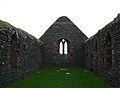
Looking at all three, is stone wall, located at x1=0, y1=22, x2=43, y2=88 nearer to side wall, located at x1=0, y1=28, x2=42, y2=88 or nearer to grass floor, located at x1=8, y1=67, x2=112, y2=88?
side wall, located at x1=0, y1=28, x2=42, y2=88

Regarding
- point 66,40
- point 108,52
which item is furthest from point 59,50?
point 108,52

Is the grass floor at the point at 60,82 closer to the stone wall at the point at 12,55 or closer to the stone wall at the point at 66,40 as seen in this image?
the stone wall at the point at 12,55

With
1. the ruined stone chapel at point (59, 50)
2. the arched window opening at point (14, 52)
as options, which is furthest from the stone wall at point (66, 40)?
the arched window opening at point (14, 52)

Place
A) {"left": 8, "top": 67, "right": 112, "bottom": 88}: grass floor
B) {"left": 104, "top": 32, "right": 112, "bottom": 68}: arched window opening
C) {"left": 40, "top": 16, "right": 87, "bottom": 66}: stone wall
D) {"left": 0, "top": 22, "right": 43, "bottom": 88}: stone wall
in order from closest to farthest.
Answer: {"left": 0, "top": 22, "right": 43, "bottom": 88}: stone wall, {"left": 8, "top": 67, "right": 112, "bottom": 88}: grass floor, {"left": 104, "top": 32, "right": 112, "bottom": 68}: arched window opening, {"left": 40, "top": 16, "right": 87, "bottom": 66}: stone wall

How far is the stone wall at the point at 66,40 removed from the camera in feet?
54.8

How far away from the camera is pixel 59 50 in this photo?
17.7 metres

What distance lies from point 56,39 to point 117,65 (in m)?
11.4

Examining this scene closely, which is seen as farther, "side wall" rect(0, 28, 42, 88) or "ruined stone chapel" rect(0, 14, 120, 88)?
"ruined stone chapel" rect(0, 14, 120, 88)

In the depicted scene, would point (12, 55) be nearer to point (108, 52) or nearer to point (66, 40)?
point (108, 52)

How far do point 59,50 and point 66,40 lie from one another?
1674 mm

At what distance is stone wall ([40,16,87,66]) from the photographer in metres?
16.7

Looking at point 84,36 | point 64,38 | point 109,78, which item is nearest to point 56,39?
point 64,38

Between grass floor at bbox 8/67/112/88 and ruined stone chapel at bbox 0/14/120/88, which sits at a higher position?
ruined stone chapel at bbox 0/14/120/88

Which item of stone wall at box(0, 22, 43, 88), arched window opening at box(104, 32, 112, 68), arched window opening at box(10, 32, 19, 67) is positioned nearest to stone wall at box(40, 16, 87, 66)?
stone wall at box(0, 22, 43, 88)
